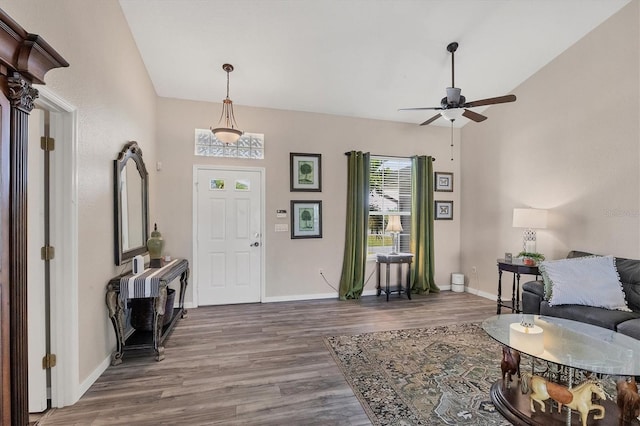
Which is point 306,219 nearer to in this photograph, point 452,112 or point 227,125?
point 227,125

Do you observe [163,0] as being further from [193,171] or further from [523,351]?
[523,351]

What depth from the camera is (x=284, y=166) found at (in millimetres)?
4898

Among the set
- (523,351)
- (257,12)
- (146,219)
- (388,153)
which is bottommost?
(523,351)

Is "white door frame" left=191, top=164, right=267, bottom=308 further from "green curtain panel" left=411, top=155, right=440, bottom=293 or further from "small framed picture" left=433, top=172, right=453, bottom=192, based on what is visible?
"small framed picture" left=433, top=172, right=453, bottom=192

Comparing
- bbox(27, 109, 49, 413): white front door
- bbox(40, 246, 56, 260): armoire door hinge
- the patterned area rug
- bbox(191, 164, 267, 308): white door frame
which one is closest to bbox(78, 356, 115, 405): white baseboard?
bbox(27, 109, 49, 413): white front door

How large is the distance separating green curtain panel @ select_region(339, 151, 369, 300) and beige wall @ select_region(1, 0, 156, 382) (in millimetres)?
3176

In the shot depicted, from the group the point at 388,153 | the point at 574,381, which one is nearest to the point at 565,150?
the point at 388,153

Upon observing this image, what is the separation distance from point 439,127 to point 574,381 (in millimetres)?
4544

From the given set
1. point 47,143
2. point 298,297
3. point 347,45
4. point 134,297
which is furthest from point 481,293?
point 47,143

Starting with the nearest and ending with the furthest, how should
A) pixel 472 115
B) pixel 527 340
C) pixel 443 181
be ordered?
pixel 527 340, pixel 472 115, pixel 443 181

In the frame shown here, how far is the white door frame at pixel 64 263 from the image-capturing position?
228cm

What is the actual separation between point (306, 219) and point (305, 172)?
77cm

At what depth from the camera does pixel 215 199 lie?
467 cm

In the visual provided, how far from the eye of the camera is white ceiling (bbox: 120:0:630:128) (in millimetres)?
3205
